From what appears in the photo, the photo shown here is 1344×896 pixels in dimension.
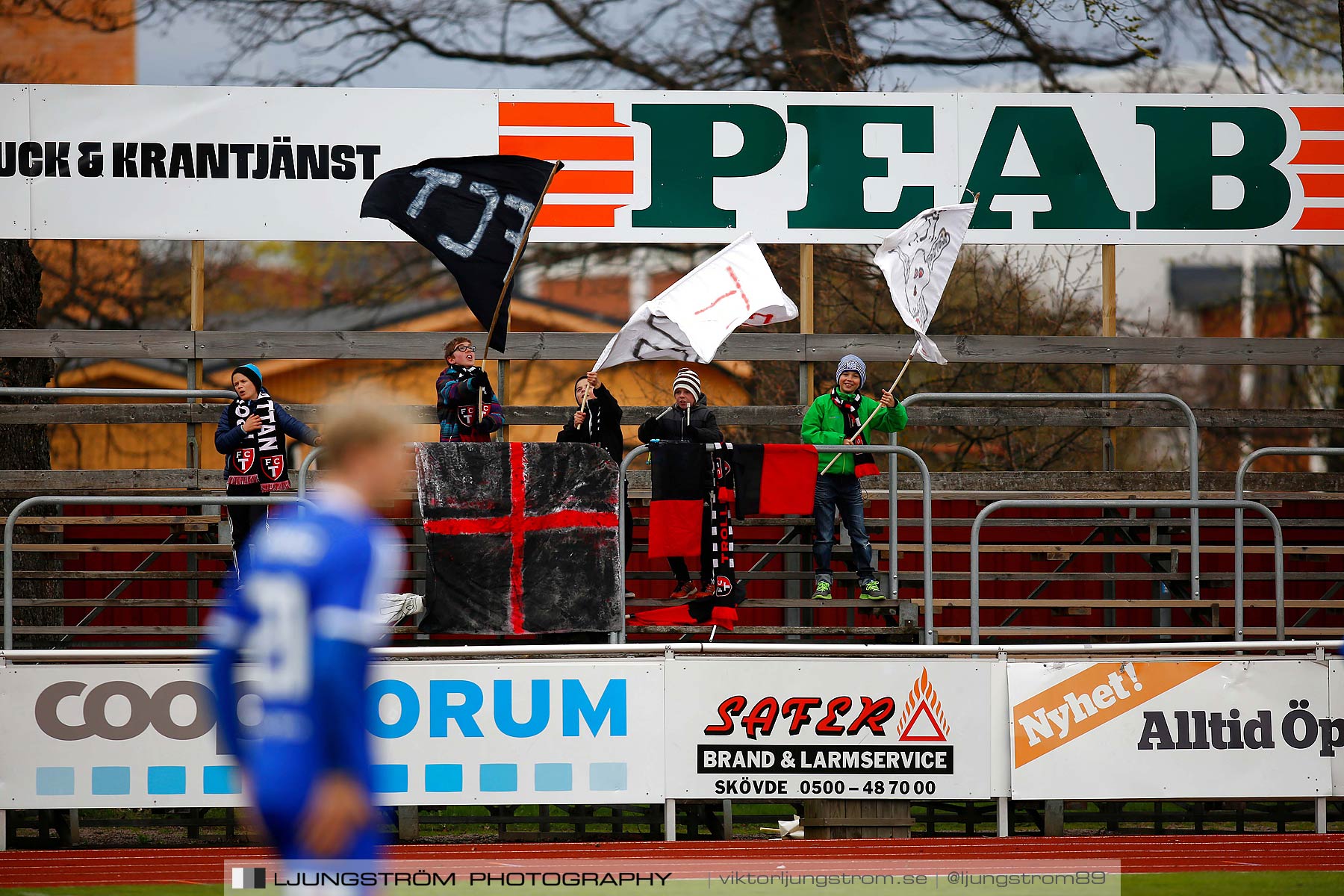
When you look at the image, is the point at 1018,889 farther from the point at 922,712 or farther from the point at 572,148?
the point at 572,148

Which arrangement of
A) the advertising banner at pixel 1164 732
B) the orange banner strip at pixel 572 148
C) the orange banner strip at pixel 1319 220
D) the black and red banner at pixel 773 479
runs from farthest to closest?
the orange banner strip at pixel 1319 220 < the orange banner strip at pixel 572 148 < the black and red banner at pixel 773 479 < the advertising banner at pixel 1164 732

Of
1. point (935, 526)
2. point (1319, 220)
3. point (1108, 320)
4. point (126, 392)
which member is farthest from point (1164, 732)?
point (126, 392)

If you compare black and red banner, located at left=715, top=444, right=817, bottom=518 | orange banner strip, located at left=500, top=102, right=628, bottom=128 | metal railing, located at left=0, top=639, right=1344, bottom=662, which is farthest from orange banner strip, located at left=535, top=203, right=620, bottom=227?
metal railing, located at left=0, top=639, right=1344, bottom=662

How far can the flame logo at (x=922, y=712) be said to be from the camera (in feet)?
29.3

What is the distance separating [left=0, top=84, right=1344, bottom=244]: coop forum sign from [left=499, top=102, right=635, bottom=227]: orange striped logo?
0.7 inches

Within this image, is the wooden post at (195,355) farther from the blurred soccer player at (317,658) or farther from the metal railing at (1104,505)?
the blurred soccer player at (317,658)

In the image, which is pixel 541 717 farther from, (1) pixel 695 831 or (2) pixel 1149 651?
(2) pixel 1149 651

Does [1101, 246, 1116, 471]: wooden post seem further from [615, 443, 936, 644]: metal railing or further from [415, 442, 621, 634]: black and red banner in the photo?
[415, 442, 621, 634]: black and red banner

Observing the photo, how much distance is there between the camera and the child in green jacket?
1014 cm

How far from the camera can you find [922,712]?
895cm

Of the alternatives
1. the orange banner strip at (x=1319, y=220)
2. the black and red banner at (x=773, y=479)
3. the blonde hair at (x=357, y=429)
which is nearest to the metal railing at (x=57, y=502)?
the black and red banner at (x=773, y=479)

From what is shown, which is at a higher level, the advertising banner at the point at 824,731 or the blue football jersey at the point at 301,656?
the blue football jersey at the point at 301,656

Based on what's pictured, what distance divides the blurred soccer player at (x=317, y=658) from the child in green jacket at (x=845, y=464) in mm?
7064

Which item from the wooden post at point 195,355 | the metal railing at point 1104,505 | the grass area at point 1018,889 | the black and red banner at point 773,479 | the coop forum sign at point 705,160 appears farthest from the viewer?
the coop forum sign at point 705,160
